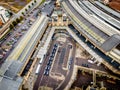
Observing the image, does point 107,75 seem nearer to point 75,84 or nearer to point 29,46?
point 75,84

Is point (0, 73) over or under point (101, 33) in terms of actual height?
under

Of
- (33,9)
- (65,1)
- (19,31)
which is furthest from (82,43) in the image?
(33,9)

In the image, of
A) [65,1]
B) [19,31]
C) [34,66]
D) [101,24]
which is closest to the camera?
[34,66]

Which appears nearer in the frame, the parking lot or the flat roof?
the flat roof

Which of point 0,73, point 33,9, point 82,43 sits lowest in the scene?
point 0,73

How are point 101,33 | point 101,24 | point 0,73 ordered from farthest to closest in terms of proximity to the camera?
point 101,24 → point 101,33 → point 0,73

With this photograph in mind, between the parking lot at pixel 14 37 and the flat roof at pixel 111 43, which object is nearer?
the flat roof at pixel 111 43

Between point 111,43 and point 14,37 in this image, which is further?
point 14,37

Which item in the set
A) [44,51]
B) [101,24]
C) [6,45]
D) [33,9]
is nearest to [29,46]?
[44,51]

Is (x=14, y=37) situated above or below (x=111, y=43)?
above

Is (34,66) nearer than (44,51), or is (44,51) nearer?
(34,66)
